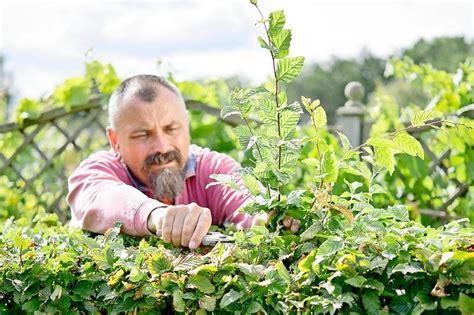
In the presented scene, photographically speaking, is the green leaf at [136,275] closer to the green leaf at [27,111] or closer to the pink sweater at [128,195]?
the pink sweater at [128,195]

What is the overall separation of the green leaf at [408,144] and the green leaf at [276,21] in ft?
1.21

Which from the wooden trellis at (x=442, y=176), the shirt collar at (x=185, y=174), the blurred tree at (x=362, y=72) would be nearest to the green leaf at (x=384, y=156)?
the shirt collar at (x=185, y=174)

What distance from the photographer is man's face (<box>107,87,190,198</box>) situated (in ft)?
9.65

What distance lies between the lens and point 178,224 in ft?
6.61

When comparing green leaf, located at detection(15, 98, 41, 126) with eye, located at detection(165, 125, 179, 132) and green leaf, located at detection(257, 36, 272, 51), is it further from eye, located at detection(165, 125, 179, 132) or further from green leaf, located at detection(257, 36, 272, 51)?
green leaf, located at detection(257, 36, 272, 51)

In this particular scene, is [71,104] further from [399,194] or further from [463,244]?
[463,244]

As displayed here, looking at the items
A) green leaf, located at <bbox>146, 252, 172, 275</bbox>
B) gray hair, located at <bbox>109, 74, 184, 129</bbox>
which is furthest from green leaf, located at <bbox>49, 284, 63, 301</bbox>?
gray hair, located at <bbox>109, 74, 184, 129</bbox>

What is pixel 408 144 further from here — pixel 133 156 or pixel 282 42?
pixel 133 156

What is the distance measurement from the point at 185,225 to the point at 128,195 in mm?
557

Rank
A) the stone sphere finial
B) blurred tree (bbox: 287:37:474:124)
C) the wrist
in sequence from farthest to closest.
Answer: blurred tree (bbox: 287:37:474:124) → the stone sphere finial → the wrist

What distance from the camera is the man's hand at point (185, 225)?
1989mm

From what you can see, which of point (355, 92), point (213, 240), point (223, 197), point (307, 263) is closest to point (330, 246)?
point (307, 263)

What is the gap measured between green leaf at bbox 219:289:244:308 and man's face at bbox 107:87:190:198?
124 centimetres

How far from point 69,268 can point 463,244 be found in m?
0.88
